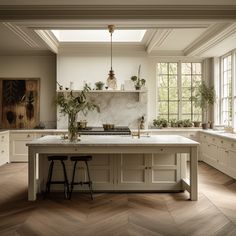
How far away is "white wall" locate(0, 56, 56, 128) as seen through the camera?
8445 millimetres

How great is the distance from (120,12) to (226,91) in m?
4.43

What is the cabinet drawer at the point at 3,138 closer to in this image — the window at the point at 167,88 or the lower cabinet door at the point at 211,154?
the window at the point at 167,88

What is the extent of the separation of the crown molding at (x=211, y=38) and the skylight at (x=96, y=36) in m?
1.39

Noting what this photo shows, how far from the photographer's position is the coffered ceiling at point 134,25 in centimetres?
477

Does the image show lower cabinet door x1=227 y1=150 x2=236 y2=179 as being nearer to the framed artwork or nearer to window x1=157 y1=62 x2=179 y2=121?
window x1=157 y1=62 x2=179 y2=121

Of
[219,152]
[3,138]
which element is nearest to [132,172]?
[219,152]

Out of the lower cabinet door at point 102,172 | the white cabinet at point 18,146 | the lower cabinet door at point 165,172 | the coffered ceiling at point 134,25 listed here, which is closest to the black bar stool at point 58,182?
the lower cabinet door at point 102,172

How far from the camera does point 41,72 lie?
8492 mm

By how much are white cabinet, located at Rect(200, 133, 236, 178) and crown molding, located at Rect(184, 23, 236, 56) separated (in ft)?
6.73

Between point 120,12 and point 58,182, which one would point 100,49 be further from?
point 58,182

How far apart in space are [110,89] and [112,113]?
68 cm

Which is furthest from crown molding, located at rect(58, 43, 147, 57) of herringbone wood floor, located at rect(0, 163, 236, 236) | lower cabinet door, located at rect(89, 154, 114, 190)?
herringbone wood floor, located at rect(0, 163, 236, 236)

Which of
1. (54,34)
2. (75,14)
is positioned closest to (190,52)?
(54,34)

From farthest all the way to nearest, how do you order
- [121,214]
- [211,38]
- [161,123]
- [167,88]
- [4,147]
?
[167,88]
[161,123]
[4,147]
[211,38]
[121,214]
